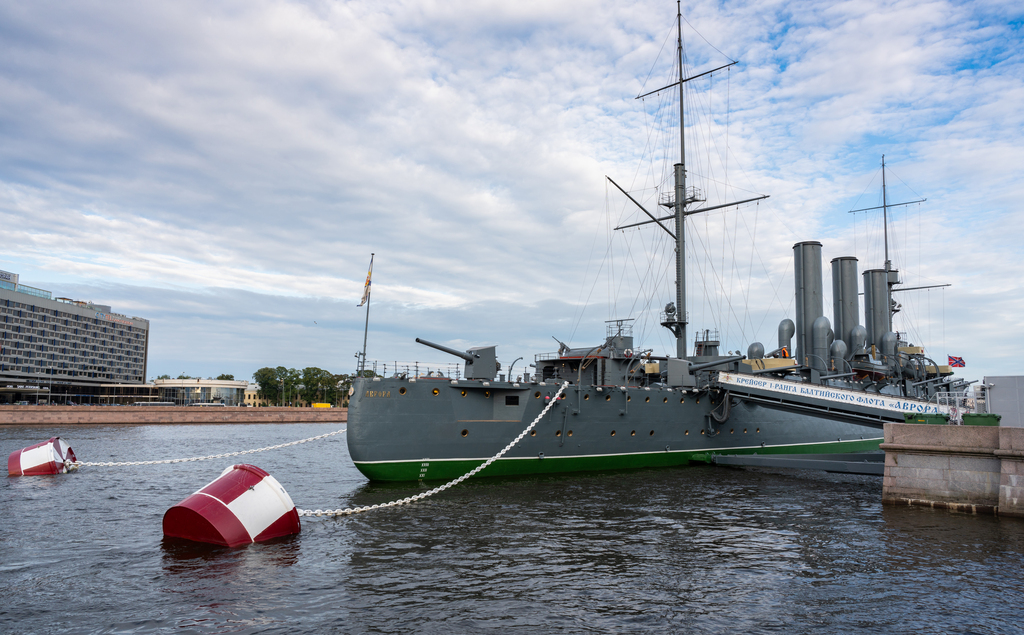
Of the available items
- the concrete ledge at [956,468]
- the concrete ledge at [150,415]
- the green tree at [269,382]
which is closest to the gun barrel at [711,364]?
the concrete ledge at [956,468]

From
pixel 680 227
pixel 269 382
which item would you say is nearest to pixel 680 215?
pixel 680 227

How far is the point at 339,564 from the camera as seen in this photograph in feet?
35.2

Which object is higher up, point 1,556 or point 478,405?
point 478,405

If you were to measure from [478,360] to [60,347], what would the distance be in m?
133

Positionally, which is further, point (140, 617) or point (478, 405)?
point (478, 405)

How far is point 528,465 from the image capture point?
69.8 feet

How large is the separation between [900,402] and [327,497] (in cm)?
2388

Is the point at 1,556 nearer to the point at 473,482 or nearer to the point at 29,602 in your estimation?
the point at 29,602

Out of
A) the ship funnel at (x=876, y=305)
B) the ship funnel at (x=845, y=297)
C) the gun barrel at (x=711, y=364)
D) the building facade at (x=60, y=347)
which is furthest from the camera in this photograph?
the building facade at (x=60, y=347)

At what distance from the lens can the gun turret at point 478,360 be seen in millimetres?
20875

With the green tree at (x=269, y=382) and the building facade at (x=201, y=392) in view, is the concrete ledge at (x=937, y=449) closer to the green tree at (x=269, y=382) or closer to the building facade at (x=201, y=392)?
the green tree at (x=269, y=382)

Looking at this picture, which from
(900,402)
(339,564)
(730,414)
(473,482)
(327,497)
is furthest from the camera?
(730,414)

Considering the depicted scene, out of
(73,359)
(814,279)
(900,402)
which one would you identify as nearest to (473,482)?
(900,402)

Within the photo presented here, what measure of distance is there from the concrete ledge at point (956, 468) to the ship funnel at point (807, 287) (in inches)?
787
